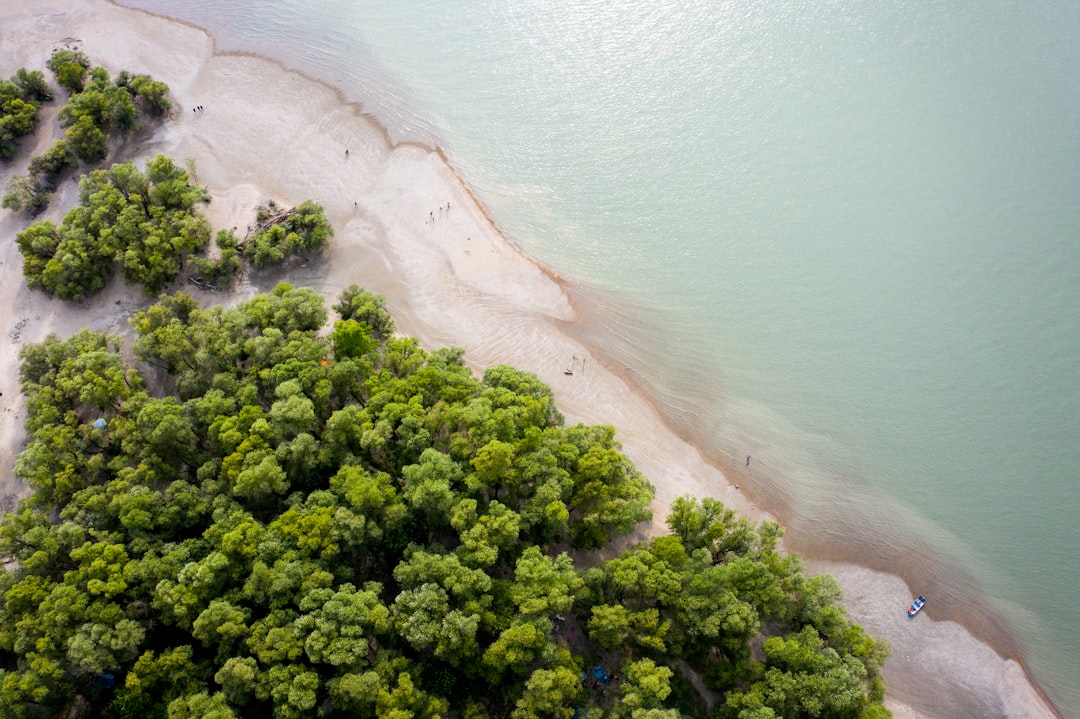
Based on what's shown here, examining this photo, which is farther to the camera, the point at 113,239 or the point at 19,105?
the point at 19,105

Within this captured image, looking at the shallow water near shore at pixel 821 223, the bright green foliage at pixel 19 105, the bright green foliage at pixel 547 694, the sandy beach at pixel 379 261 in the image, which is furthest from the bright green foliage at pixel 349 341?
the bright green foliage at pixel 19 105

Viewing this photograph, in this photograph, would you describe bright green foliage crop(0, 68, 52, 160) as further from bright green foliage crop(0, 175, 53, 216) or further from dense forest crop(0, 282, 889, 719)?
dense forest crop(0, 282, 889, 719)

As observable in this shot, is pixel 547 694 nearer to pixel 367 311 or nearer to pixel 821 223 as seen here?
pixel 367 311

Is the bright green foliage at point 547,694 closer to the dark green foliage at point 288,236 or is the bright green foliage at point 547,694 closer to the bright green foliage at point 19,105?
the dark green foliage at point 288,236

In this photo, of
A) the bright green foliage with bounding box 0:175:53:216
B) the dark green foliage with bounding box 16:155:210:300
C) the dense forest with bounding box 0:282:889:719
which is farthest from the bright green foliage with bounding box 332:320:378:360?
the bright green foliage with bounding box 0:175:53:216

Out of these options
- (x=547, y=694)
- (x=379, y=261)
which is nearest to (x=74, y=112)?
(x=379, y=261)
